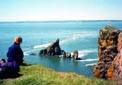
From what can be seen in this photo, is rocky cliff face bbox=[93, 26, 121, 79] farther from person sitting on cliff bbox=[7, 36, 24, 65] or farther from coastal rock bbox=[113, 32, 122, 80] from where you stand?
person sitting on cliff bbox=[7, 36, 24, 65]

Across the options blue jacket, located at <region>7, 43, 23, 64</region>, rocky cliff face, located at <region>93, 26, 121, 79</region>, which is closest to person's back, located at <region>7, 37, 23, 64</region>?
blue jacket, located at <region>7, 43, 23, 64</region>

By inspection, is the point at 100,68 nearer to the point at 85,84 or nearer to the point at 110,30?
the point at 110,30

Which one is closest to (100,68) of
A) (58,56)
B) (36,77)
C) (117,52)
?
(117,52)

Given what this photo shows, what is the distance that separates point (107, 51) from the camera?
83188 mm

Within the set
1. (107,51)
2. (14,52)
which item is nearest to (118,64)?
(107,51)

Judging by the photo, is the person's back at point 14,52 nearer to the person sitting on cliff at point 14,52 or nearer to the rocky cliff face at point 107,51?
the person sitting on cliff at point 14,52

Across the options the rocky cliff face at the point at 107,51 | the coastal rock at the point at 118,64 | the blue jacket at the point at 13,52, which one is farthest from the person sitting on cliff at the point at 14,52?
the rocky cliff face at the point at 107,51

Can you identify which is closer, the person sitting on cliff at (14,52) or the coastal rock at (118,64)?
the person sitting on cliff at (14,52)

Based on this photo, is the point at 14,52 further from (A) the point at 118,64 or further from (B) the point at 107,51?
(B) the point at 107,51

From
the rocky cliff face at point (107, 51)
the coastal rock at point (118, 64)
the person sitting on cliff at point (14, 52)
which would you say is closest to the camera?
the person sitting on cliff at point (14, 52)

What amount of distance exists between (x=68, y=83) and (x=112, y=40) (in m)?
65.9

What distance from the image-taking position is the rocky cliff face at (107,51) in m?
80.9

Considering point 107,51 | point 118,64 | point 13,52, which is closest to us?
point 13,52

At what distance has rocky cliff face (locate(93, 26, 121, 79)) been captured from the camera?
80.9m
